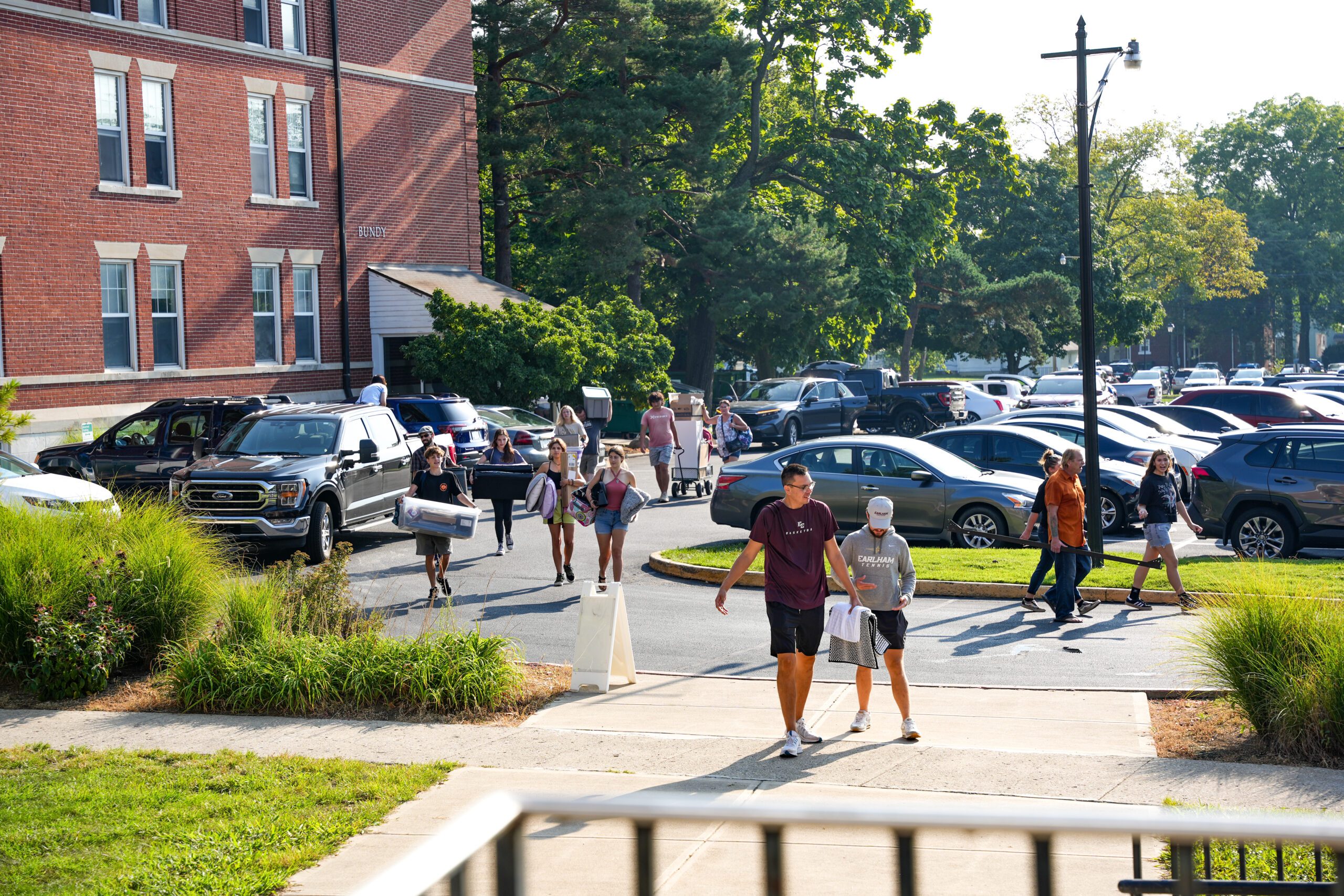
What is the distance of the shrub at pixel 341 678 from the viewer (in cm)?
994

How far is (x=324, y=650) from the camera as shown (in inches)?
403

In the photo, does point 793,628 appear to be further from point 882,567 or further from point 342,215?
point 342,215

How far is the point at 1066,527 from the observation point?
13125 millimetres

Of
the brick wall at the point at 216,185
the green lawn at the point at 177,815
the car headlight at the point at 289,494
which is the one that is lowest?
the green lawn at the point at 177,815

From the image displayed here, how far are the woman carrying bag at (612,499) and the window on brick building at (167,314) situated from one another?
16833 mm

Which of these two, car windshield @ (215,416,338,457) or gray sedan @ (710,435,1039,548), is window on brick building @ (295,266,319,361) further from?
gray sedan @ (710,435,1039,548)

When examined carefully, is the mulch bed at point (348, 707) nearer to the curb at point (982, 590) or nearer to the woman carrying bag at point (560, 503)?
the curb at point (982, 590)

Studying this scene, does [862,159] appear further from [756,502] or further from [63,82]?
[756,502]

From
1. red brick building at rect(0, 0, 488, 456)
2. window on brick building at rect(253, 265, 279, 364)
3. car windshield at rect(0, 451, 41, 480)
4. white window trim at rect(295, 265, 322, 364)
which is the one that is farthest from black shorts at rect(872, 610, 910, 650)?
white window trim at rect(295, 265, 322, 364)

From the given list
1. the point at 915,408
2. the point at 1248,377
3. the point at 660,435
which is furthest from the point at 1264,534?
the point at 1248,377

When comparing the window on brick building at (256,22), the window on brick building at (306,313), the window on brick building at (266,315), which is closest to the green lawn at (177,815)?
the window on brick building at (266,315)

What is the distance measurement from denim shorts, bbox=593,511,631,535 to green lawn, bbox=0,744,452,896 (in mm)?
6142

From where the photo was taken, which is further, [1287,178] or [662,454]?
[1287,178]

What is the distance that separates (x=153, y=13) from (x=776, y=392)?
17.8 m
